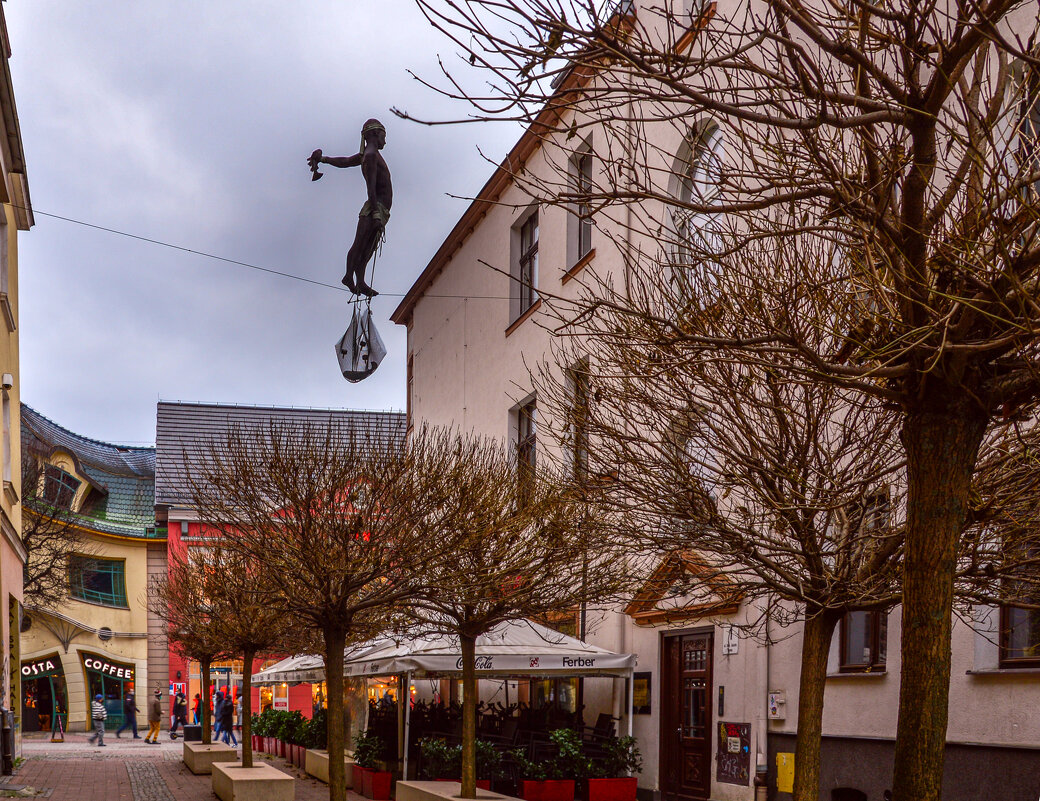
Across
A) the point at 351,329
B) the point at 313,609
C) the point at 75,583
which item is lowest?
the point at 75,583

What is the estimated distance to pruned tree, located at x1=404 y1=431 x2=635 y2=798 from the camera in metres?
15.7

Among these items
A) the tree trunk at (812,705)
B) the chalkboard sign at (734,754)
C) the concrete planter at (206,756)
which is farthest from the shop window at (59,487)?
the tree trunk at (812,705)

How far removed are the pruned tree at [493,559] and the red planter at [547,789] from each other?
2661 mm

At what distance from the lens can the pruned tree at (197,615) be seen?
2469 cm

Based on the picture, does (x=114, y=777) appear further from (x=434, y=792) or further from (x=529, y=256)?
(x=529, y=256)

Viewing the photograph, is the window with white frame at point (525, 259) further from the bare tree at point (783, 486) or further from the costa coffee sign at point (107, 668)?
the costa coffee sign at point (107, 668)

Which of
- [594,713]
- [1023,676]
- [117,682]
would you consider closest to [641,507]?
[1023,676]

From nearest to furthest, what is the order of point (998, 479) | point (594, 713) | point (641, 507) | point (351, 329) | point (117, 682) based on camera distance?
point (998, 479)
point (641, 507)
point (351, 329)
point (594, 713)
point (117, 682)

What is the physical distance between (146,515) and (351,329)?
137 feet

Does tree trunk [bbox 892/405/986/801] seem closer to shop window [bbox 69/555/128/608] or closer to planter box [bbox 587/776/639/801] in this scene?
planter box [bbox 587/776/639/801]

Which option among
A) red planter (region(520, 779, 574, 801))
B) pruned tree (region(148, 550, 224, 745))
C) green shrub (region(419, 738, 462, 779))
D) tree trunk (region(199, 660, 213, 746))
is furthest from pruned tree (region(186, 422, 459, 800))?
tree trunk (region(199, 660, 213, 746))

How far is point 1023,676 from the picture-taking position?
11953mm

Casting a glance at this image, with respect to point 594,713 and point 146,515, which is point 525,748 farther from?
point 146,515

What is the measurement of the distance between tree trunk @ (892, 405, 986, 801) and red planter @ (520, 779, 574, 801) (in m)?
13.7
